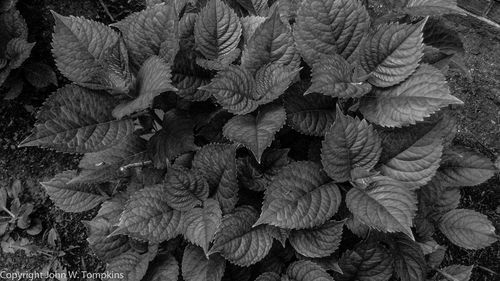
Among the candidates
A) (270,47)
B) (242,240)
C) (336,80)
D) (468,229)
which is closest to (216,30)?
(270,47)

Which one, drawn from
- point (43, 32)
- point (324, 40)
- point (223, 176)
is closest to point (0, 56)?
point (43, 32)

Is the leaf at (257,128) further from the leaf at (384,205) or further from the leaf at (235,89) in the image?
the leaf at (384,205)

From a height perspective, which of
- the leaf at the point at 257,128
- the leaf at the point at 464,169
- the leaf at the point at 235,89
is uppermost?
the leaf at the point at 235,89

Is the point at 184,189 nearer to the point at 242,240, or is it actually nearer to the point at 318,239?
the point at 242,240

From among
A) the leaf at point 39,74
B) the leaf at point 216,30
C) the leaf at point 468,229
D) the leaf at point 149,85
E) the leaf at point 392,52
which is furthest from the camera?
the leaf at point 39,74

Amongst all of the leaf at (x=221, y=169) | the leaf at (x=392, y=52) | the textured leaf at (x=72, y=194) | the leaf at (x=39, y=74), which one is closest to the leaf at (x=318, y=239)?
the leaf at (x=221, y=169)

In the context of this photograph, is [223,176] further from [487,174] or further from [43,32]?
[43,32]
